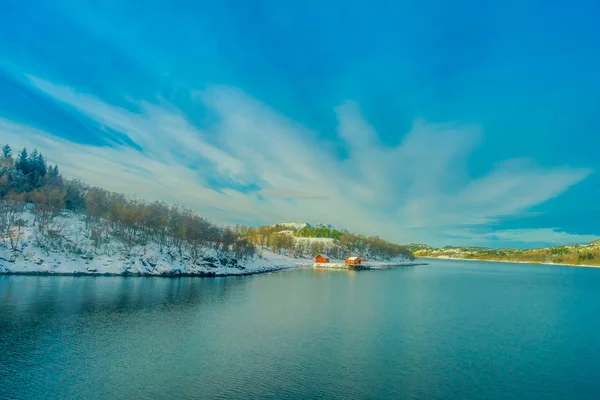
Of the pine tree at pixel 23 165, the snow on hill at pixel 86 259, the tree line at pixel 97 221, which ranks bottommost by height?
the snow on hill at pixel 86 259

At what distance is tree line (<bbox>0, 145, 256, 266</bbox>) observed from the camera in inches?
4257

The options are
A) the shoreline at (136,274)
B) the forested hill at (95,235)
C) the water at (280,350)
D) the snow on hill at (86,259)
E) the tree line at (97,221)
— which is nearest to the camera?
the water at (280,350)

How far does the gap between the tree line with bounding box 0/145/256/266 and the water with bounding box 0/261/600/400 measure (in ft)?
170

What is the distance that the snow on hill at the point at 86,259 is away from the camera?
93.6 meters

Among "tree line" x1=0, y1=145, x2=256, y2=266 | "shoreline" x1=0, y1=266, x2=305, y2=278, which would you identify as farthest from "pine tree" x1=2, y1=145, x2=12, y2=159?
"shoreline" x1=0, y1=266, x2=305, y2=278

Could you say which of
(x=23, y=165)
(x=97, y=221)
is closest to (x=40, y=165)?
(x=23, y=165)

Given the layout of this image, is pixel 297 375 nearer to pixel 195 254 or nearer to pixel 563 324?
pixel 563 324

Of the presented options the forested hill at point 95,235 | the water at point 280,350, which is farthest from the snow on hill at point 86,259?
the water at point 280,350

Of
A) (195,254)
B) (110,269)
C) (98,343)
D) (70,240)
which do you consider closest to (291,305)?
(98,343)

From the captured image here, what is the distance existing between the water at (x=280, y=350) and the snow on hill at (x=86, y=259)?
34.5 meters

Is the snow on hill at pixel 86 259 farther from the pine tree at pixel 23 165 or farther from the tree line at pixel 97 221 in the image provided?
Result: the pine tree at pixel 23 165

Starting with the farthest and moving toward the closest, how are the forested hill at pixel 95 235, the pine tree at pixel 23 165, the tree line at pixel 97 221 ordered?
the pine tree at pixel 23 165, the tree line at pixel 97 221, the forested hill at pixel 95 235

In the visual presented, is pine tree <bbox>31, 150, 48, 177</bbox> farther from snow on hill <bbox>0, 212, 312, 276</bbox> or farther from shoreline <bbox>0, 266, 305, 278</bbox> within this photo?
shoreline <bbox>0, 266, 305, 278</bbox>

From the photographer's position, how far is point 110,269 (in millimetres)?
100562
